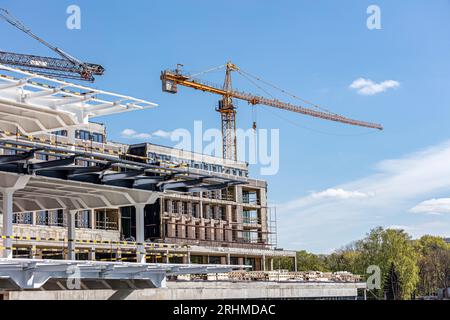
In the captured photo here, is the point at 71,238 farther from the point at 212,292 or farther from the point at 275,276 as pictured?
the point at 275,276

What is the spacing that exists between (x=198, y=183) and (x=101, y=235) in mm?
45971

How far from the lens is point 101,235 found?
92.2 meters

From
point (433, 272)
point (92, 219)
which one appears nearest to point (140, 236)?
point (92, 219)

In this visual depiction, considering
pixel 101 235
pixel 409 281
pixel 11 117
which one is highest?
pixel 11 117

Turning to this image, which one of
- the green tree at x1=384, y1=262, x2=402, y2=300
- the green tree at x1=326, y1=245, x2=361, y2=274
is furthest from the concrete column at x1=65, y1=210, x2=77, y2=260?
the green tree at x1=326, y1=245, x2=361, y2=274

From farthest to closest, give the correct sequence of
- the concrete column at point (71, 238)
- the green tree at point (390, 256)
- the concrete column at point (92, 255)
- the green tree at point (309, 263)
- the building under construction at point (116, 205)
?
1. the green tree at point (309, 263)
2. the green tree at point (390, 256)
3. the concrete column at point (92, 255)
4. the concrete column at point (71, 238)
5. the building under construction at point (116, 205)

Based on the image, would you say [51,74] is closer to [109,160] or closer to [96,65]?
[96,65]

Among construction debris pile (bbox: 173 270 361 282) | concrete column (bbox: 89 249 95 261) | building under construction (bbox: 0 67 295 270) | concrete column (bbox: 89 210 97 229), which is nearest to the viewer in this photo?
building under construction (bbox: 0 67 295 270)

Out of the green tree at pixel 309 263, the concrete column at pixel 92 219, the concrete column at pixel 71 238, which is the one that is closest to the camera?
the concrete column at pixel 71 238

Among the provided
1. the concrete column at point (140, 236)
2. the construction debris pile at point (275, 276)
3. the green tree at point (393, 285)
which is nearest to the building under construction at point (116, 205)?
the concrete column at point (140, 236)

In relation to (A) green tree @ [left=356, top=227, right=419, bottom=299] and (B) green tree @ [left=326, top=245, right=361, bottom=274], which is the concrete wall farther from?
(B) green tree @ [left=326, top=245, right=361, bottom=274]

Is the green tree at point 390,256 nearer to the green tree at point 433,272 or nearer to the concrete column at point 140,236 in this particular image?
the green tree at point 433,272

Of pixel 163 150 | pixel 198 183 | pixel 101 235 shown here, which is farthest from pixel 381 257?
pixel 198 183

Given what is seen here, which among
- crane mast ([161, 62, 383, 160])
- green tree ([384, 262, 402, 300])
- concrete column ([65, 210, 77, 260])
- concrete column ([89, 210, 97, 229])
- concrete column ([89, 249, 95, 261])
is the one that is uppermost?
crane mast ([161, 62, 383, 160])
